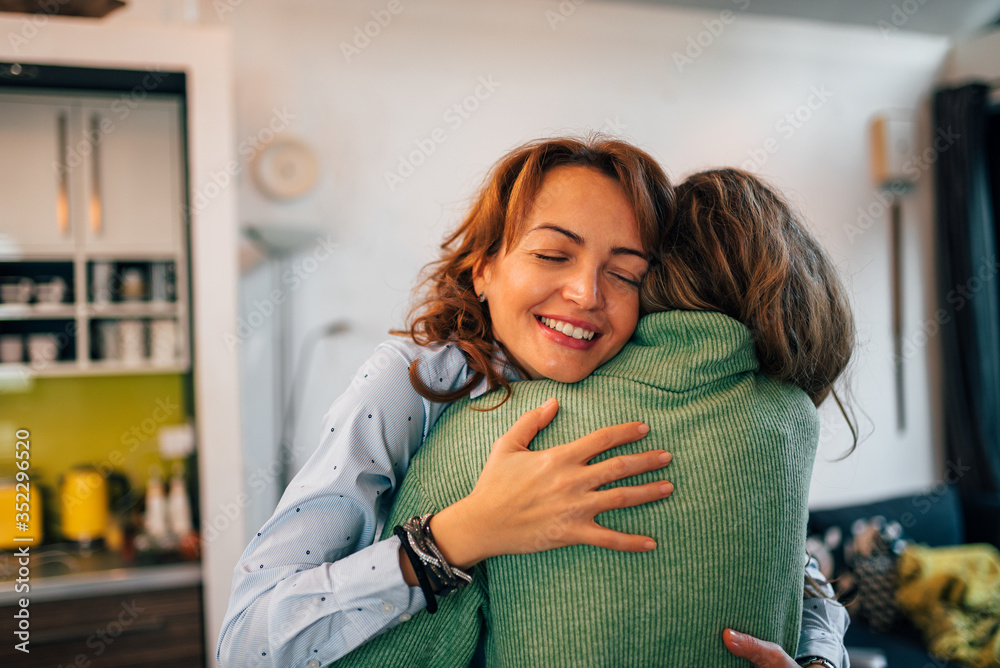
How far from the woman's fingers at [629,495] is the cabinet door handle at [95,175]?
8.13 ft

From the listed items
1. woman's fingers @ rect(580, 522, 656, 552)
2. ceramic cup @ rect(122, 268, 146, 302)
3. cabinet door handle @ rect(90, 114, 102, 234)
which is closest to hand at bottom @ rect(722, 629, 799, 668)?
woman's fingers @ rect(580, 522, 656, 552)

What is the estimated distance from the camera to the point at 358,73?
9.60 feet

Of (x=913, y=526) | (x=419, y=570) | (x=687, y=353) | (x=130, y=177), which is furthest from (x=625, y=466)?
(x=913, y=526)

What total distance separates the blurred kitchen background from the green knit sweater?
1.55 metres

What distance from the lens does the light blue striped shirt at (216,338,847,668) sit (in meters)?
0.81

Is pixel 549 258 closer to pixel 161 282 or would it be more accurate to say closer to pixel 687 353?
pixel 687 353

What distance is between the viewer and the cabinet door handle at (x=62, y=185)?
2451mm

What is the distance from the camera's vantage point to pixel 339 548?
88 cm

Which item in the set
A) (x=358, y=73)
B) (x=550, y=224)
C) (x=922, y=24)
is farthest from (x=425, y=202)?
(x=922, y=24)

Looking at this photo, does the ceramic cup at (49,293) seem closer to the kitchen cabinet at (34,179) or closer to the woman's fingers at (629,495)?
the kitchen cabinet at (34,179)

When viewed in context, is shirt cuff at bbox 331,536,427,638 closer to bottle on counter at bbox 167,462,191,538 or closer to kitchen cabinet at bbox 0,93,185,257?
bottle on counter at bbox 167,462,191,538

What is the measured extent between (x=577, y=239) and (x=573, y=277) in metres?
0.06

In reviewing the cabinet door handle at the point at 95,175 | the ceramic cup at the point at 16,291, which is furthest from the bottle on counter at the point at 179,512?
the cabinet door handle at the point at 95,175

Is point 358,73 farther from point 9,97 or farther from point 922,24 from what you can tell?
point 922,24
